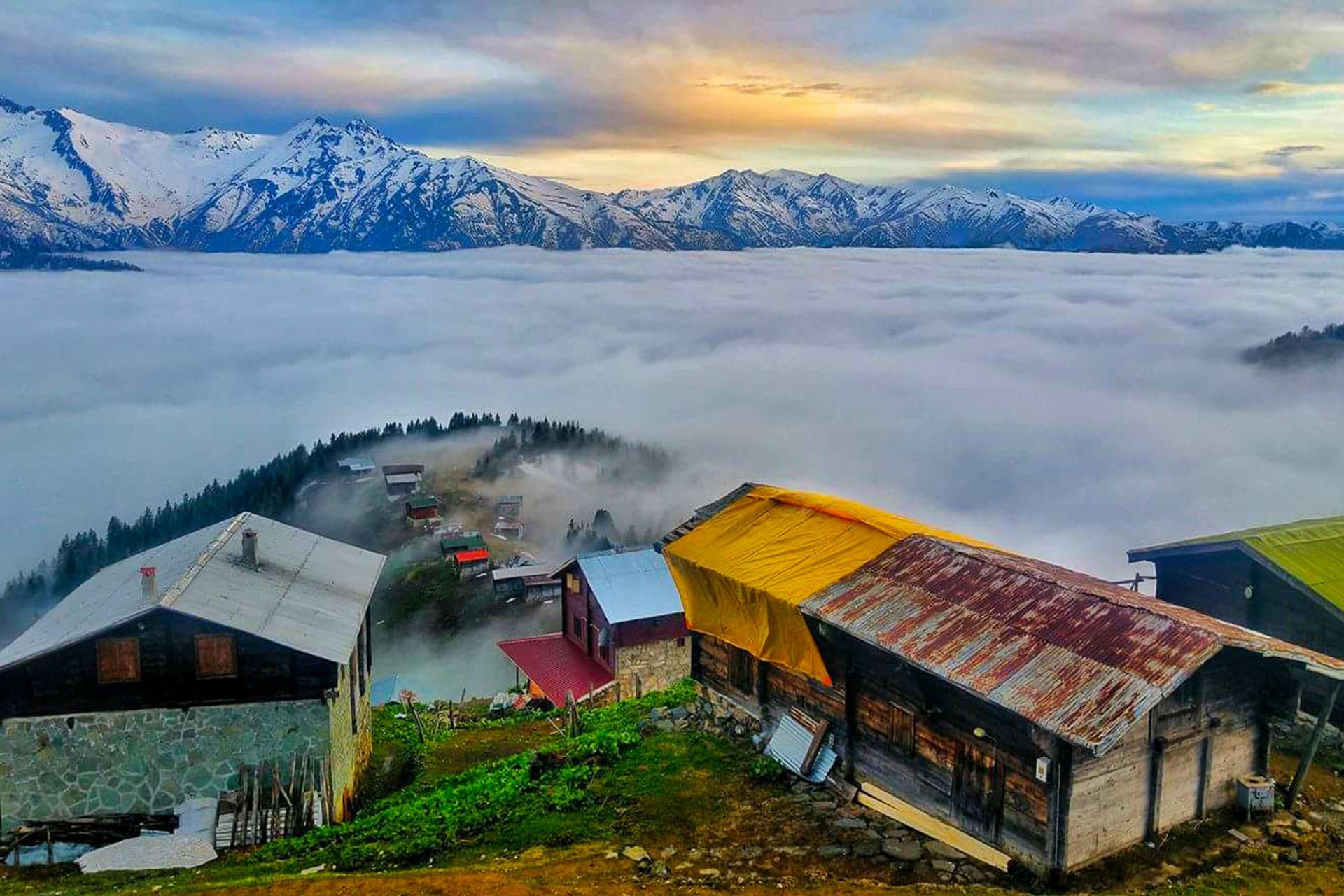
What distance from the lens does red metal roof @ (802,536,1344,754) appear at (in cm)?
1630

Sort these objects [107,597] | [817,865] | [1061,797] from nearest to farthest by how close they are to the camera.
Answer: [1061,797] < [817,865] < [107,597]

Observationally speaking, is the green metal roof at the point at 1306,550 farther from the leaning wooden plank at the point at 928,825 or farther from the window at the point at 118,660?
the window at the point at 118,660

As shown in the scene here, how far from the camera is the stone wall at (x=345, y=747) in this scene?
79.2 feet

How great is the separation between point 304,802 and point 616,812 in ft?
26.7

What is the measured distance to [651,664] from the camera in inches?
1892

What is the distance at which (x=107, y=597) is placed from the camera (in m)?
26.7

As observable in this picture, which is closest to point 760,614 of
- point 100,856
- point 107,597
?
point 100,856

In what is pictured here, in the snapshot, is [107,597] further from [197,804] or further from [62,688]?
[197,804]

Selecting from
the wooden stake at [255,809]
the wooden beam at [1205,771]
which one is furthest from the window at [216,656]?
the wooden beam at [1205,771]

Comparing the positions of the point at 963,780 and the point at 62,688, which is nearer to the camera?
the point at 963,780

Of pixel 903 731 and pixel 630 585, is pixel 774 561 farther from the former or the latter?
pixel 630 585

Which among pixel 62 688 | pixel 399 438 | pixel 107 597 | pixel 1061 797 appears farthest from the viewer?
pixel 399 438

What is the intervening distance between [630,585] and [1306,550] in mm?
31637

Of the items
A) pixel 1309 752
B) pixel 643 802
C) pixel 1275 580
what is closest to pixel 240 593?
pixel 643 802
